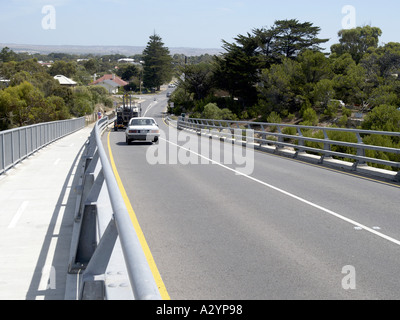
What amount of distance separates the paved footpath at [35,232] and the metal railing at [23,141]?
56 cm

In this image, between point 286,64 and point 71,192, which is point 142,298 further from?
point 286,64

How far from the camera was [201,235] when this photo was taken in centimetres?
848

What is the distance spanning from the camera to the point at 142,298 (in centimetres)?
271

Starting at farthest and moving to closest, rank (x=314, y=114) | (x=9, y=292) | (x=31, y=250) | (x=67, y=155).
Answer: (x=314, y=114)
(x=67, y=155)
(x=31, y=250)
(x=9, y=292)

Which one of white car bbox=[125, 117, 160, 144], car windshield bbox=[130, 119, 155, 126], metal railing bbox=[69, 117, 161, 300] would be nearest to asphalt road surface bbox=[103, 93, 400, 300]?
metal railing bbox=[69, 117, 161, 300]

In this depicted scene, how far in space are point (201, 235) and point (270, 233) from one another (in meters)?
1.18

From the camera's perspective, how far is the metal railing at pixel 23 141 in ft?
55.9

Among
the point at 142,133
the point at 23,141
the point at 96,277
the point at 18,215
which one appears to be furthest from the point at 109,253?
the point at 142,133

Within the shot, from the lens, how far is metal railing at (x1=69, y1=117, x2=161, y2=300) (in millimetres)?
2934

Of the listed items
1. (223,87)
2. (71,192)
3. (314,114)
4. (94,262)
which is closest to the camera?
(94,262)

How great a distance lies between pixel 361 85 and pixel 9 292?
255 feet

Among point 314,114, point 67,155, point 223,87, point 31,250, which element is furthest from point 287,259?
point 223,87

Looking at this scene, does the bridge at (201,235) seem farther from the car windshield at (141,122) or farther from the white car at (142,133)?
the car windshield at (141,122)

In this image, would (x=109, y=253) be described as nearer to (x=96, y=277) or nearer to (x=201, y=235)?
(x=96, y=277)
